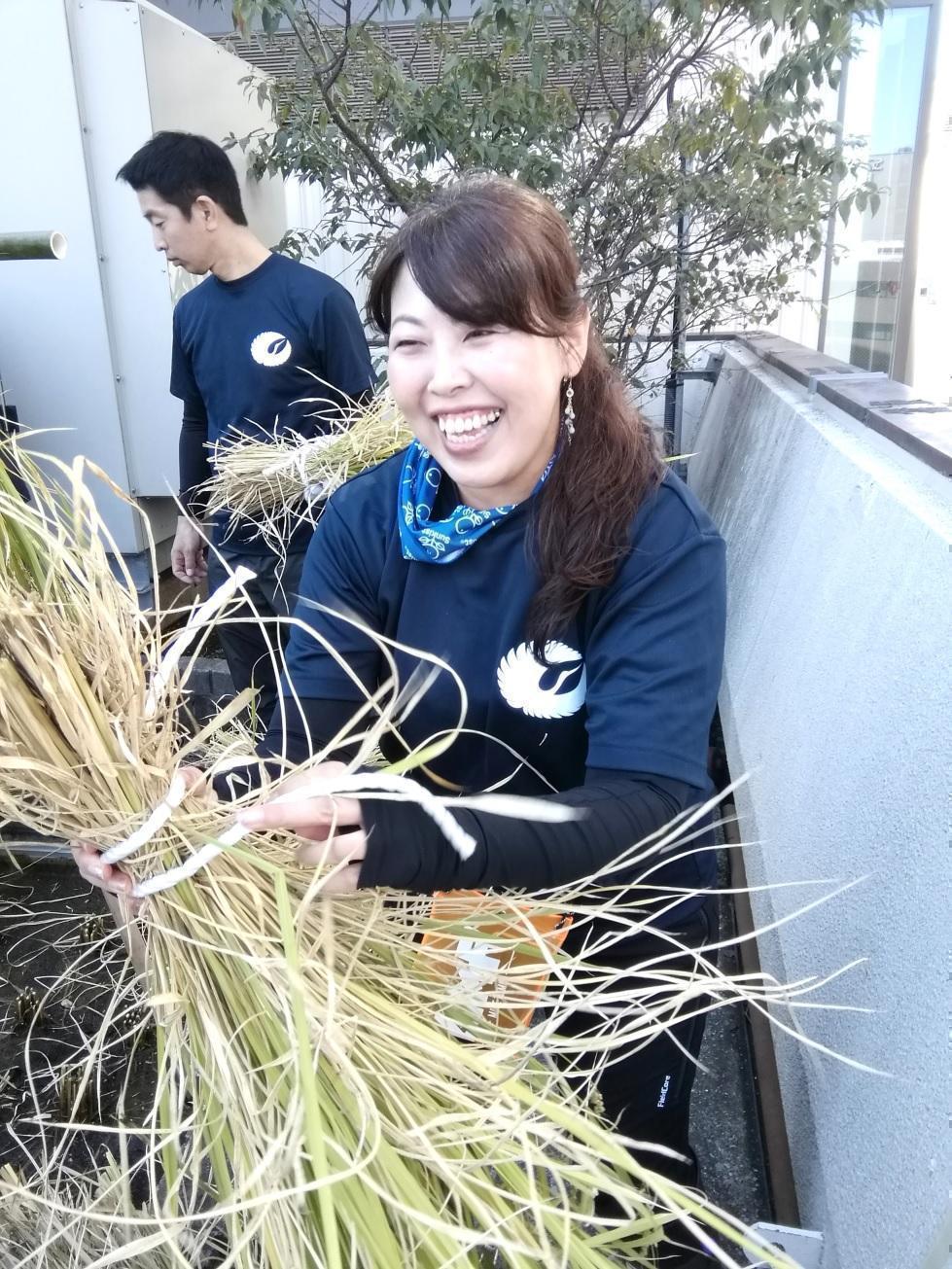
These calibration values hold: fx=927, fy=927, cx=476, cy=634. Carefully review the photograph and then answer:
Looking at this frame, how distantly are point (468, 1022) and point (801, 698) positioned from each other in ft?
2.99

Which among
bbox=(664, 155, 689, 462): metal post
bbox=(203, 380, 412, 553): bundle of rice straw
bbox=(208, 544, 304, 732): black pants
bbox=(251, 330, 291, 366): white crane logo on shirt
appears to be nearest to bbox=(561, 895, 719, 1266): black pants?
bbox=(203, 380, 412, 553): bundle of rice straw

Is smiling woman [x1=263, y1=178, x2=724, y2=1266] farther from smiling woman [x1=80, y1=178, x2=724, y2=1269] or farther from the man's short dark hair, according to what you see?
the man's short dark hair

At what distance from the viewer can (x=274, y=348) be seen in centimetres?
221

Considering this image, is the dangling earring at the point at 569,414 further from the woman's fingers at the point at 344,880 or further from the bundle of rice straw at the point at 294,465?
the bundle of rice straw at the point at 294,465

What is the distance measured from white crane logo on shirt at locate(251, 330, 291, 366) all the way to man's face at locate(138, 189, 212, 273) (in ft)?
0.83

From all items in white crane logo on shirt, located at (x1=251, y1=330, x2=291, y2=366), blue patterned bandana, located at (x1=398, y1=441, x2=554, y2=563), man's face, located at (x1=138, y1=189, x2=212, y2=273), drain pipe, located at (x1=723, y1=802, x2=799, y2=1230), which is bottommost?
drain pipe, located at (x1=723, y1=802, x2=799, y2=1230)

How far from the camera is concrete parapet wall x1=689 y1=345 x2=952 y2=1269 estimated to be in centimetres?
82

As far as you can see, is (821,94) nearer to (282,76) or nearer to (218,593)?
(282,76)

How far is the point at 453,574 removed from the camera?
1.05 meters

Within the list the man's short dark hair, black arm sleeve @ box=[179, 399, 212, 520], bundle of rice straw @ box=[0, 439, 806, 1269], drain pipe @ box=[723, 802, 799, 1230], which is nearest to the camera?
bundle of rice straw @ box=[0, 439, 806, 1269]

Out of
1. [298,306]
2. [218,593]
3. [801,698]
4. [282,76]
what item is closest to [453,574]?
[218,593]

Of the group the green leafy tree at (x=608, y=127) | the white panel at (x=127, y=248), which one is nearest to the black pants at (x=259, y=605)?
the white panel at (x=127, y=248)

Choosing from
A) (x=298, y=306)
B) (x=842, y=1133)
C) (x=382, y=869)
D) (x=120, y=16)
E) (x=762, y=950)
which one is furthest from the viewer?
(x=120, y=16)

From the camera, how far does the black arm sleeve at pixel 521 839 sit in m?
0.70
